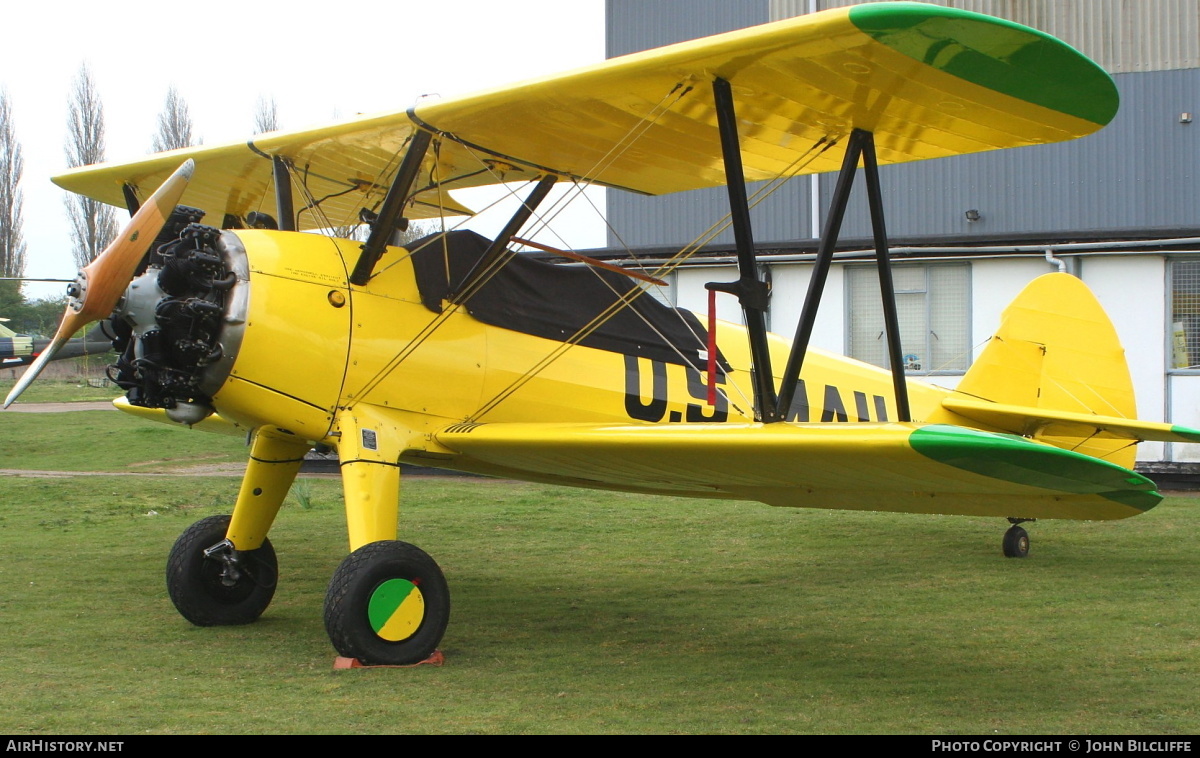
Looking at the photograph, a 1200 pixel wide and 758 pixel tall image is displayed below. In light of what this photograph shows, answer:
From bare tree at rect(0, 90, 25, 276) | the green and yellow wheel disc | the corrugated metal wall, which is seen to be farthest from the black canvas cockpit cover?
bare tree at rect(0, 90, 25, 276)

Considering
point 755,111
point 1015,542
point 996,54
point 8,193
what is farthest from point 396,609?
point 8,193

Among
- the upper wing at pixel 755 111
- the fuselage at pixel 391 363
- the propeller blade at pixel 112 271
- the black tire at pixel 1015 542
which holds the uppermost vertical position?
the upper wing at pixel 755 111

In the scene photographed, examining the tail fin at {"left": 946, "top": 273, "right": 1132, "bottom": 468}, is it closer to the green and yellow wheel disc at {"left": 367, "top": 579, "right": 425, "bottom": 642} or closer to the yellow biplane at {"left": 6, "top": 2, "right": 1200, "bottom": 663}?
the yellow biplane at {"left": 6, "top": 2, "right": 1200, "bottom": 663}

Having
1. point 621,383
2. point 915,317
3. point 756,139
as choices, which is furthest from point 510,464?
point 915,317

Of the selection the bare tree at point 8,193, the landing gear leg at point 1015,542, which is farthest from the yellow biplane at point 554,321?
the bare tree at point 8,193

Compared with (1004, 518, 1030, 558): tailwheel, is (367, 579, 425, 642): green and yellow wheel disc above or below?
above

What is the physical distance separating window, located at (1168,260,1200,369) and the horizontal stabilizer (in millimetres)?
8200

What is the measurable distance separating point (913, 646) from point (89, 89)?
37783 mm

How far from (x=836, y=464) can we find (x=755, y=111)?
2205 mm

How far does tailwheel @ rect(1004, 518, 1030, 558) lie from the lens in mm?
8992

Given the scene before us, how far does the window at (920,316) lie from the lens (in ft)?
51.6

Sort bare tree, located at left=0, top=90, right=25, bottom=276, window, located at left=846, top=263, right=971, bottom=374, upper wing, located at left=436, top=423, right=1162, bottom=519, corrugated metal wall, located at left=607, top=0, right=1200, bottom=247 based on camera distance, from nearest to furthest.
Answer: upper wing, located at left=436, top=423, right=1162, bottom=519, window, located at left=846, top=263, right=971, bottom=374, corrugated metal wall, located at left=607, top=0, right=1200, bottom=247, bare tree, located at left=0, top=90, right=25, bottom=276

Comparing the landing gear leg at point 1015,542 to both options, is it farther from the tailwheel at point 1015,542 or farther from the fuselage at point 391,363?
the fuselage at point 391,363

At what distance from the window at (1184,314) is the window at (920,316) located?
2.69 meters
